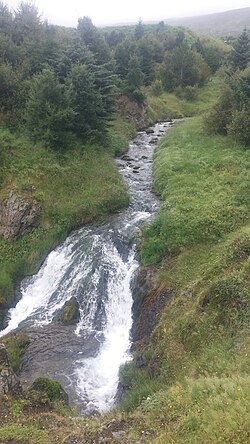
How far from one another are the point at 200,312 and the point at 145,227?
29.0 ft

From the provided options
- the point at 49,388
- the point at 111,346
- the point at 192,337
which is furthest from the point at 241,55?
the point at 49,388

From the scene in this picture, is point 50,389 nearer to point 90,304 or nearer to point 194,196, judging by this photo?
point 90,304

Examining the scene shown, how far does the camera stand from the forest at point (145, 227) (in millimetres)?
11344

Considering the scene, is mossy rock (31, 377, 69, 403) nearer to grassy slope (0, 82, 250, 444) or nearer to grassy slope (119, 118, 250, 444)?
grassy slope (0, 82, 250, 444)

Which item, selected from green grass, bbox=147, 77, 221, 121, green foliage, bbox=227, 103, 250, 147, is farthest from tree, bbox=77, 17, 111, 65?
green foliage, bbox=227, 103, 250, 147

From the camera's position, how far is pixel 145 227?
963 inches

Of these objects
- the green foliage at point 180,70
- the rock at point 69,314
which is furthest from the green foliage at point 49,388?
the green foliage at point 180,70

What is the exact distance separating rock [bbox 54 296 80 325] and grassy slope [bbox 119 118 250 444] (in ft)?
14.8

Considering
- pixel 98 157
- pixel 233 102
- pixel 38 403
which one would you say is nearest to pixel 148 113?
pixel 233 102

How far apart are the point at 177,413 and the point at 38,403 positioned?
198 inches

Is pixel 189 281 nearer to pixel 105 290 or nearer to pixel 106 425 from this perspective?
pixel 105 290

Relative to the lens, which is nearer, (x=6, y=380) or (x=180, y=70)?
(x=6, y=380)

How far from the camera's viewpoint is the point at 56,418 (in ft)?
40.7

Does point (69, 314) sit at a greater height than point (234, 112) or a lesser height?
lesser
